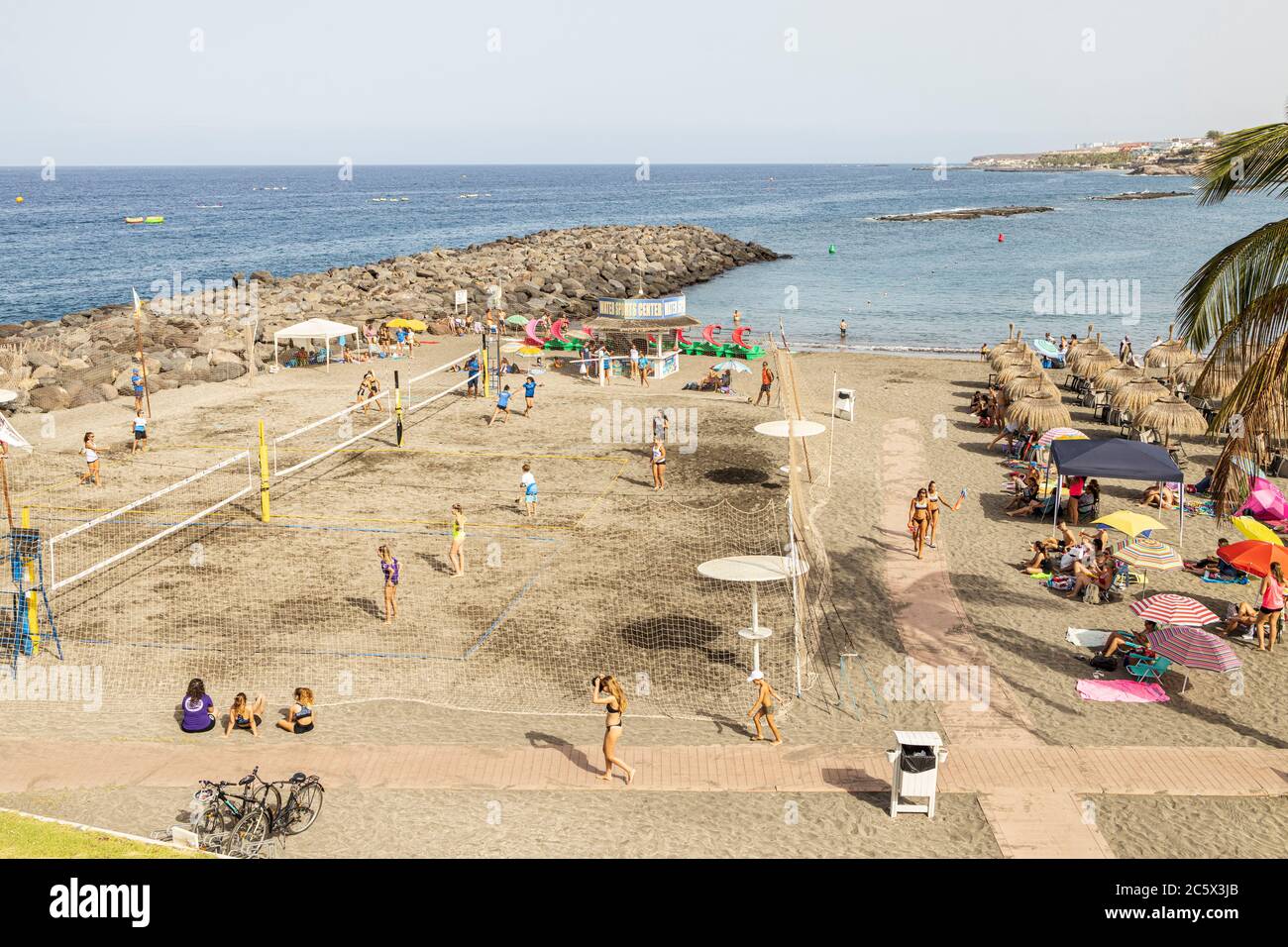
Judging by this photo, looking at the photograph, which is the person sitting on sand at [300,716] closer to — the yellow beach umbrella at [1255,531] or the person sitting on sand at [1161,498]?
the yellow beach umbrella at [1255,531]

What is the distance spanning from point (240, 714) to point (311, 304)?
40693 millimetres

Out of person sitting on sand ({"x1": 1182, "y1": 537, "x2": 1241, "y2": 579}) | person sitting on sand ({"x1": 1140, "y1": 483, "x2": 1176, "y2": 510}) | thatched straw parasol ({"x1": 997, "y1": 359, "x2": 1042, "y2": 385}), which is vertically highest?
thatched straw parasol ({"x1": 997, "y1": 359, "x2": 1042, "y2": 385})

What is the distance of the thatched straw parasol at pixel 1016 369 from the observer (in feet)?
103

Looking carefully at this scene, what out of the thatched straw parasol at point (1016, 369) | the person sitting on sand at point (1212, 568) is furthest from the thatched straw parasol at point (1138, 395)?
the person sitting on sand at point (1212, 568)

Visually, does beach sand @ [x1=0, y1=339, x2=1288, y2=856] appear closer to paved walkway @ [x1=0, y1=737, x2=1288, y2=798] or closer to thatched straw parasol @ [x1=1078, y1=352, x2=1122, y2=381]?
paved walkway @ [x1=0, y1=737, x2=1288, y2=798]

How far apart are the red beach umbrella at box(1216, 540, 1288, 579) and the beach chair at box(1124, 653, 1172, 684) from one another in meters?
2.89

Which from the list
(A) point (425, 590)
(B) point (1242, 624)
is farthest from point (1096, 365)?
(A) point (425, 590)

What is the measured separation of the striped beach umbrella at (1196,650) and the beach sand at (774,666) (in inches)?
20.5

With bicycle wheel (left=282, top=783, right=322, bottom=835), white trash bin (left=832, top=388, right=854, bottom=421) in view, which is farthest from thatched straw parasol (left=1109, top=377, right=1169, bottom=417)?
bicycle wheel (left=282, top=783, right=322, bottom=835)

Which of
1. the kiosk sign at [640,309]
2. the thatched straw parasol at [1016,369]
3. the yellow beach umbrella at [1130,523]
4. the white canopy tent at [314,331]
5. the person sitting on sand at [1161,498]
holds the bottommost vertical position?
the person sitting on sand at [1161,498]

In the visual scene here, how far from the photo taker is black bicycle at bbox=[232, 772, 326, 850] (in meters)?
11.0

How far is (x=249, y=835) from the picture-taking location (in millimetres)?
10938

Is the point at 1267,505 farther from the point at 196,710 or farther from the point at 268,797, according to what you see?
the point at 196,710
